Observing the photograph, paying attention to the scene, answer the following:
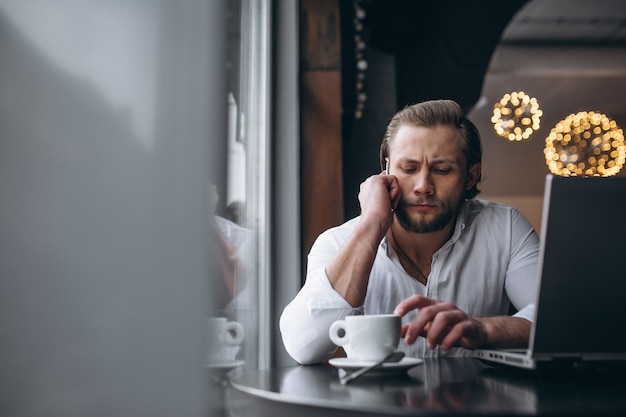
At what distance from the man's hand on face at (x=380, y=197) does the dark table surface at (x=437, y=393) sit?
0.63m

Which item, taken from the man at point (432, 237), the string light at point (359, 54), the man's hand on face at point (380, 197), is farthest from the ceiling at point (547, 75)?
the man's hand on face at point (380, 197)

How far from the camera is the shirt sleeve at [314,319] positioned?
1251 mm

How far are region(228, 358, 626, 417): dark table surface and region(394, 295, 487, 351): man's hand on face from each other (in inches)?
2.7

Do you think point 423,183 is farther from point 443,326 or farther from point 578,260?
point 578,260

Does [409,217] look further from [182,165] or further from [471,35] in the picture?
[471,35]

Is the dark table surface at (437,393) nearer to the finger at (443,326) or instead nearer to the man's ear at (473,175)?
the finger at (443,326)

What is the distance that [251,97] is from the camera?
6.61 feet

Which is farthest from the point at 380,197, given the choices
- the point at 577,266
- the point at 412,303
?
the point at 577,266

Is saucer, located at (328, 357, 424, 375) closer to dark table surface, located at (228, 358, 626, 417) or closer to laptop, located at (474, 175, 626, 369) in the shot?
dark table surface, located at (228, 358, 626, 417)

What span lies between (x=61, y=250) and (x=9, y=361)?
9 centimetres

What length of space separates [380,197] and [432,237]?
0.27 meters

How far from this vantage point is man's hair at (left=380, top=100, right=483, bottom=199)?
186 centimetres

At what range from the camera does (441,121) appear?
1.86 meters

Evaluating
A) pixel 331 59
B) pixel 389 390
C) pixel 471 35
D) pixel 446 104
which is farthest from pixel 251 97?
pixel 471 35
